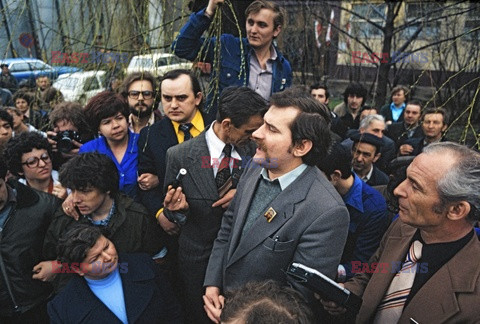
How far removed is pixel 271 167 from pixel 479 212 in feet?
2.99

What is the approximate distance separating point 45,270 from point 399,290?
79.6 inches

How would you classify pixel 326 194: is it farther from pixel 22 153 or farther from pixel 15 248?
pixel 22 153

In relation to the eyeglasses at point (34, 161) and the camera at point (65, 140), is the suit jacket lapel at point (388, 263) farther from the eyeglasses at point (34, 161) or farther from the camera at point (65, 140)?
the camera at point (65, 140)

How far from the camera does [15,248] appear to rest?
7.68ft

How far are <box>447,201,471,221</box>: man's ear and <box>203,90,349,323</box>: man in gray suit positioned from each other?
421mm

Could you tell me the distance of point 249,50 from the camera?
2.89m

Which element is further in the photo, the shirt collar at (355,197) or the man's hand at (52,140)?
the man's hand at (52,140)

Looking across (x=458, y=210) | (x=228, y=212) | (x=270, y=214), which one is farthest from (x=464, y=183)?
(x=228, y=212)

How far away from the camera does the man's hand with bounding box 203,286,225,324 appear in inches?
75.0

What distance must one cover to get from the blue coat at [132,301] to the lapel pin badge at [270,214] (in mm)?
→ 791

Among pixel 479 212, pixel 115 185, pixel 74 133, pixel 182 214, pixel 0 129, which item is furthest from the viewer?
pixel 0 129

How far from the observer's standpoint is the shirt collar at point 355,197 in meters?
2.41

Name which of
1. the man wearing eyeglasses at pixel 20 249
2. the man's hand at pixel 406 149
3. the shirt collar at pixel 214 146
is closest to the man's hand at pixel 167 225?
the shirt collar at pixel 214 146

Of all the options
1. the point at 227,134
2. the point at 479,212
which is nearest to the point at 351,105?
the point at 227,134
